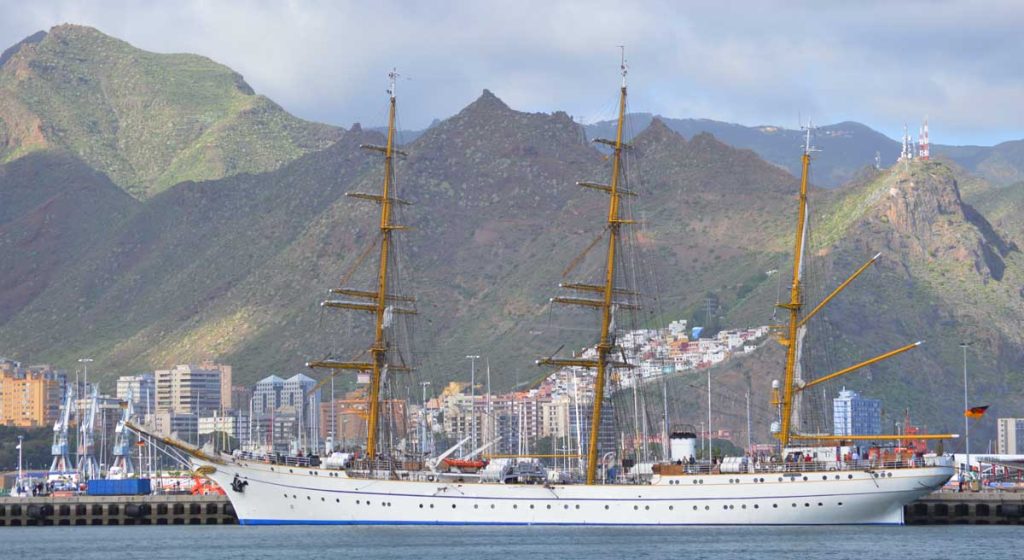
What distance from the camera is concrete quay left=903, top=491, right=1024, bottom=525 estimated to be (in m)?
116

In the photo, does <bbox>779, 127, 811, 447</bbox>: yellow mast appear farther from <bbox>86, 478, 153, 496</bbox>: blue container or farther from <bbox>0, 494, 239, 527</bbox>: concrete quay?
<bbox>86, 478, 153, 496</bbox>: blue container

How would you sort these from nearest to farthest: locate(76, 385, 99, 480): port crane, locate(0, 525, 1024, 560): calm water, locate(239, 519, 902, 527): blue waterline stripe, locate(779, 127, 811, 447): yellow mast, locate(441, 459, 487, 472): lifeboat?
locate(0, 525, 1024, 560): calm water
locate(239, 519, 902, 527): blue waterline stripe
locate(779, 127, 811, 447): yellow mast
locate(441, 459, 487, 472): lifeboat
locate(76, 385, 99, 480): port crane

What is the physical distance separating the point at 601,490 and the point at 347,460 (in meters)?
14.4

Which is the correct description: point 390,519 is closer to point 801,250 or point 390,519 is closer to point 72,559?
point 72,559

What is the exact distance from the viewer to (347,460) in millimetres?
113188

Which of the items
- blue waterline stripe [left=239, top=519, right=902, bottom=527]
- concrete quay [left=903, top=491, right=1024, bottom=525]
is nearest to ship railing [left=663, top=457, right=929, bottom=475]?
blue waterline stripe [left=239, top=519, right=902, bottom=527]

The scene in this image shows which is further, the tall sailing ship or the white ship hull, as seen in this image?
the tall sailing ship

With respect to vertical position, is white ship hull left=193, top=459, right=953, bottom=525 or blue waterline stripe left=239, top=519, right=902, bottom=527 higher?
white ship hull left=193, top=459, right=953, bottom=525

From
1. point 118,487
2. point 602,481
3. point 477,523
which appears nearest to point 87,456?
point 118,487

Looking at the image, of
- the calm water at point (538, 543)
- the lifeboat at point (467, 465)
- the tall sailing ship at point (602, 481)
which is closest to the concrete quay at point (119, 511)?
the tall sailing ship at point (602, 481)

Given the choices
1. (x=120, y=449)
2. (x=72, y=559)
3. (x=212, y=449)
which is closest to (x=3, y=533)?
(x=212, y=449)

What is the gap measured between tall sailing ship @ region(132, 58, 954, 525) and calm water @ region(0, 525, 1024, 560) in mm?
1115

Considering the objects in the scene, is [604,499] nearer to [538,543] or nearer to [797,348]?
[538,543]

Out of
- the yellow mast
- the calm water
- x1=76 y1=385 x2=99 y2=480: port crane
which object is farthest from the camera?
x1=76 y1=385 x2=99 y2=480: port crane
